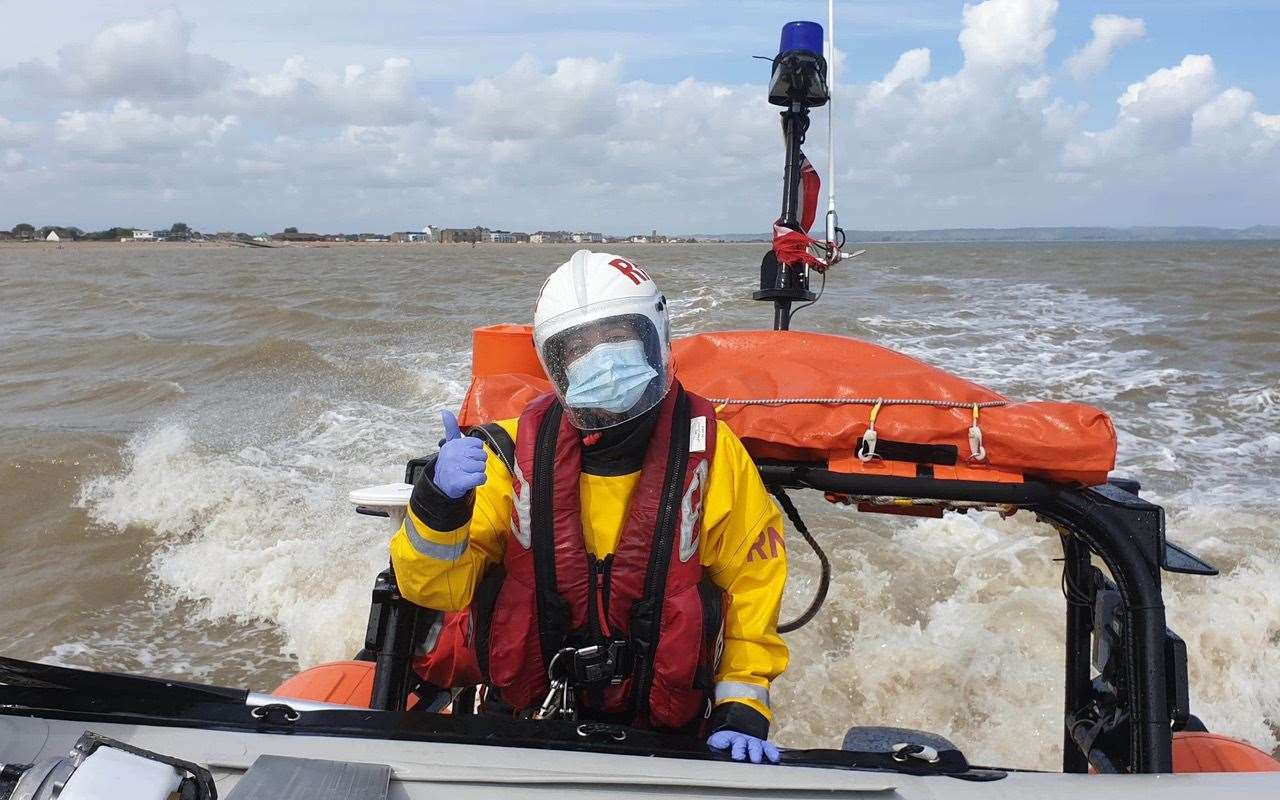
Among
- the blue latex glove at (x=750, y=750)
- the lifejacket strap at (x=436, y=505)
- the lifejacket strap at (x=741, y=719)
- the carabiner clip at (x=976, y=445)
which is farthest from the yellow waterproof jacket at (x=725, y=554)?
the carabiner clip at (x=976, y=445)

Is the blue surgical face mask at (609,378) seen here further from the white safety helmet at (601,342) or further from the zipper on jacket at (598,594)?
the zipper on jacket at (598,594)

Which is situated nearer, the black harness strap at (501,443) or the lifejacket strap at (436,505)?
the lifejacket strap at (436,505)

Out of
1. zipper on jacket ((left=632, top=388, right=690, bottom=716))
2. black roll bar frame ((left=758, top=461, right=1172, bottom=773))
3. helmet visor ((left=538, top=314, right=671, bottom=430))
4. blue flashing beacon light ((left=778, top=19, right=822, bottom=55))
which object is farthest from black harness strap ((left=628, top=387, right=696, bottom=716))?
blue flashing beacon light ((left=778, top=19, right=822, bottom=55))

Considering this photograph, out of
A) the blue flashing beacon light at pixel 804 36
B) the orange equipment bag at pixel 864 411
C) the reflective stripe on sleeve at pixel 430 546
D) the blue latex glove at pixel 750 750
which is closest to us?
the blue latex glove at pixel 750 750

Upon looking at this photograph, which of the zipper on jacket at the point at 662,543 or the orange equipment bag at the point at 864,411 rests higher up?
the orange equipment bag at the point at 864,411

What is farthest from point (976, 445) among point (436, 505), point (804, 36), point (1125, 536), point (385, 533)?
point (385, 533)

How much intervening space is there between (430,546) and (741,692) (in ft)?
2.37

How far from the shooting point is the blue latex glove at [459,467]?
65.4 inches

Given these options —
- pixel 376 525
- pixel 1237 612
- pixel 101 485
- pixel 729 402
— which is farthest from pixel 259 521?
pixel 1237 612

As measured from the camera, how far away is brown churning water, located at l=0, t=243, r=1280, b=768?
3.94 meters

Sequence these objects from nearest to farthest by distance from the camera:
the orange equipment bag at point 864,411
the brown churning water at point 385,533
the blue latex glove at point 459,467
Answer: the blue latex glove at point 459,467 < the orange equipment bag at point 864,411 < the brown churning water at point 385,533

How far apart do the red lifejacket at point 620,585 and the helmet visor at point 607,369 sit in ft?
0.36

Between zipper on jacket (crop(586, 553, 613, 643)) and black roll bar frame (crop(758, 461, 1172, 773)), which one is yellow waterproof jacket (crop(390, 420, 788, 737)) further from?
black roll bar frame (crop(758, 461, 1172, 773))

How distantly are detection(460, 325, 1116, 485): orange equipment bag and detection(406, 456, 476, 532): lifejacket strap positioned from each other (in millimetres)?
710
